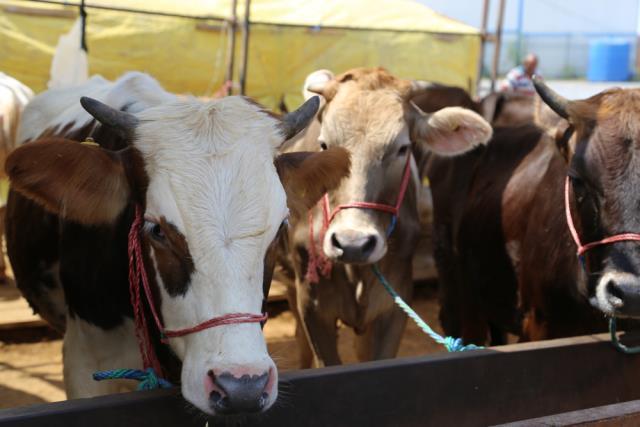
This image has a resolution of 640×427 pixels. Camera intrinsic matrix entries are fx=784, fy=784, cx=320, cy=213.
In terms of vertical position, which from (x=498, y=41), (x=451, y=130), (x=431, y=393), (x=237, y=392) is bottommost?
(x=431, y=393)

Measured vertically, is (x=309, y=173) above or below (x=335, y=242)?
above

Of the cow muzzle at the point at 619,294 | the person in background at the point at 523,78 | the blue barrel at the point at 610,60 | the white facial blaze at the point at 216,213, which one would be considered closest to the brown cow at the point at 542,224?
the cow muzzle at the point at 619,294

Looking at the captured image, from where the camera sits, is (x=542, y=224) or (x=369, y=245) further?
(x=542, y=224)

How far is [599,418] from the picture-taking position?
2.00 m

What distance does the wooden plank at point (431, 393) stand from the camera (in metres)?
1.98

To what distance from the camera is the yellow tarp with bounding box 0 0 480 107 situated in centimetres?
728

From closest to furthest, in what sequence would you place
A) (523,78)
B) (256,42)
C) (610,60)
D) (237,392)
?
(237,392) < (256,42) < (523,78) < (610,60)

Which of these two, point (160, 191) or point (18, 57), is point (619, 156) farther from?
point (18, 57)

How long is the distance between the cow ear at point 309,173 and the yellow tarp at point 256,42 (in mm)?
4405

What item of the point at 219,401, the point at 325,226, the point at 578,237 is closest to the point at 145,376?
the point at 219,401

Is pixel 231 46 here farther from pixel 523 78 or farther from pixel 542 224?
pixel 523 78

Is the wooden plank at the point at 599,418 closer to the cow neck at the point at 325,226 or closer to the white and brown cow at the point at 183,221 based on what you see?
the white and brown cow at the point at 183,221

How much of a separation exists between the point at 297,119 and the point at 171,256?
614 millimetres

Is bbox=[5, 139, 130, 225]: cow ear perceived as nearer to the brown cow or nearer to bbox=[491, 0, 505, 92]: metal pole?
the brown cow
